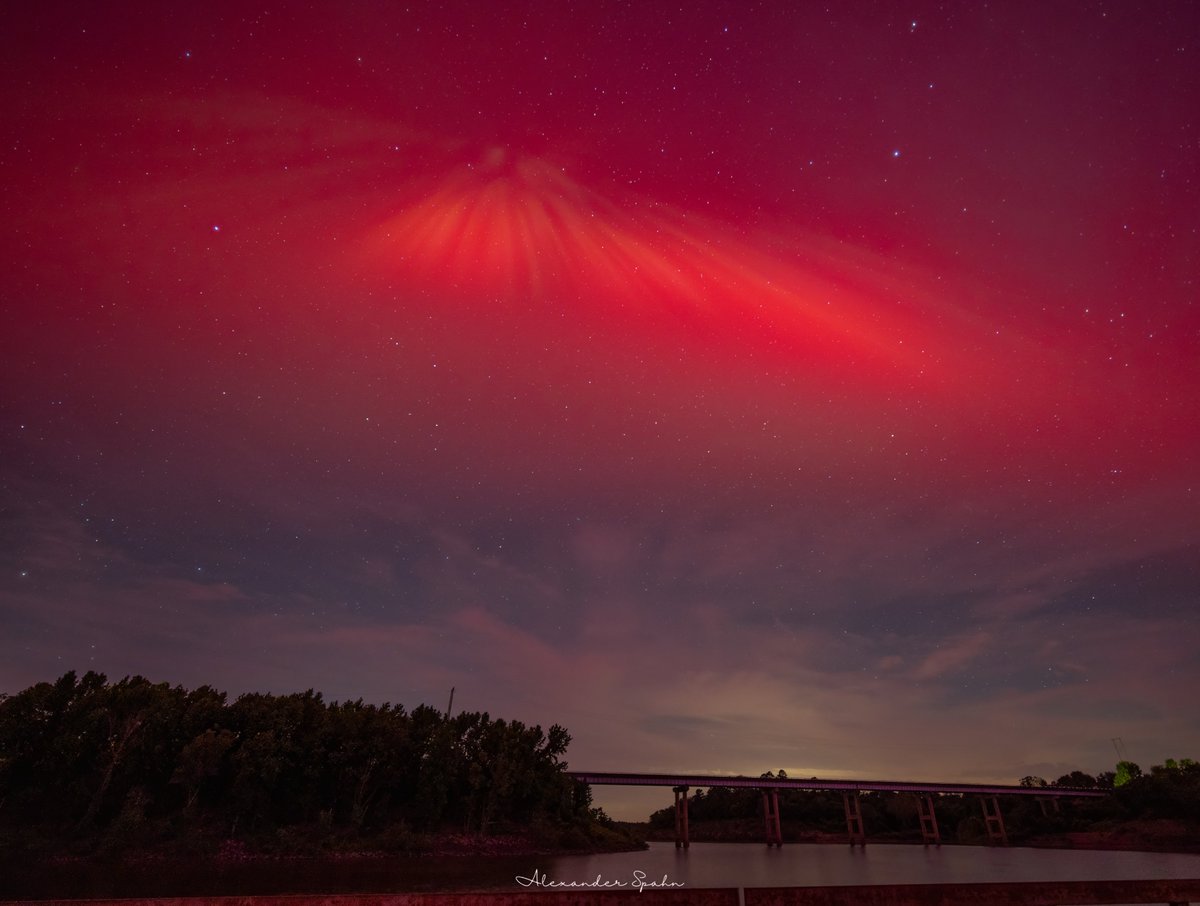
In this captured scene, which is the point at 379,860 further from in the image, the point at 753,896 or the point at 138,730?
the point at 753,896

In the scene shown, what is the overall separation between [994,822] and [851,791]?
1455 inches

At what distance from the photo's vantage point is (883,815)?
157 m

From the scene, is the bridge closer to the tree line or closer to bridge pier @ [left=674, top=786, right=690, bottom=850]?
bridge pier @ [left=674, top=786, right=690, bottom=850]

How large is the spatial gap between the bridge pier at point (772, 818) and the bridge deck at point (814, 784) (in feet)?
13.3

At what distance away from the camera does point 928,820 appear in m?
140

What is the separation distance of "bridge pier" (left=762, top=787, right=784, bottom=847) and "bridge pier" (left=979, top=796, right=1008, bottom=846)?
47.2 m

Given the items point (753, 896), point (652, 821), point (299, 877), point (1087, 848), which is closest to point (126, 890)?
point (299, 877)

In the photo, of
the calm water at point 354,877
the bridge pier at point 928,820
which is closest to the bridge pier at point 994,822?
the bridge pier at point 928,820

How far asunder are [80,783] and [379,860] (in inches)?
1110

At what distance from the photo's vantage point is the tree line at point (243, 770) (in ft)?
178

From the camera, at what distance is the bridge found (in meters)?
114

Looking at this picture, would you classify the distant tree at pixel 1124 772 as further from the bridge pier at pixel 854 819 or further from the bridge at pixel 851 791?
the bridge pier at pixel 854 819

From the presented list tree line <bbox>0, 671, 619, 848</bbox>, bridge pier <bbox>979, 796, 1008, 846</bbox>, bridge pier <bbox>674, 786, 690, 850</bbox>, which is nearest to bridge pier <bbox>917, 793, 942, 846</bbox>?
bridge pier <bbox>979, 796, 1008, 846</bbox>

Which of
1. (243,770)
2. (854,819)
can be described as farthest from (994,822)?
(243,770)
